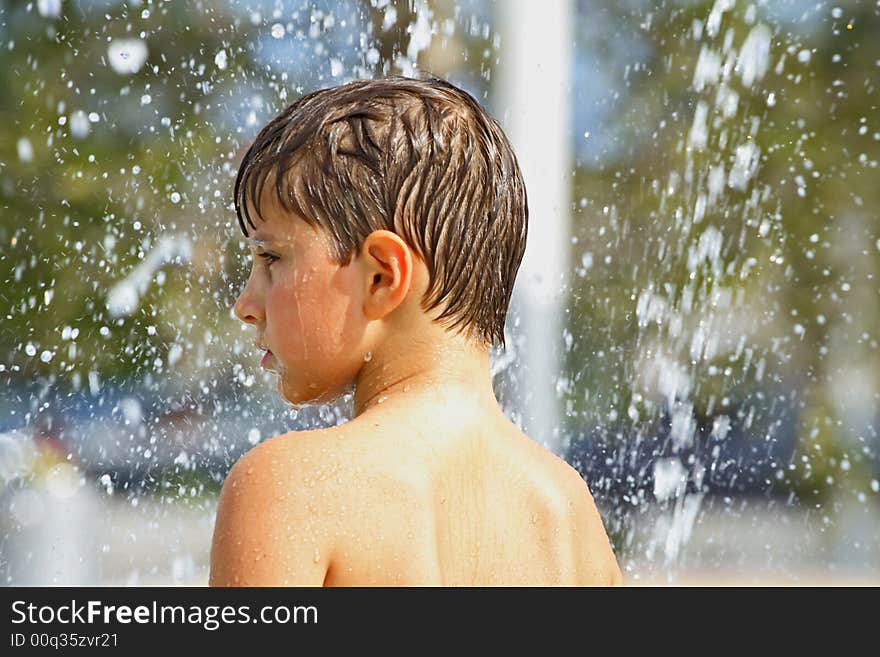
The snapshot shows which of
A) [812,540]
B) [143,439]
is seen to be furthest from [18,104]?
[812,540]

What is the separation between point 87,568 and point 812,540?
10.3ft

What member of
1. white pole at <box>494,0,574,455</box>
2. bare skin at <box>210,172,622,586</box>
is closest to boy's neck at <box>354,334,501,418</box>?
bare skin at <box>210,172,622,586</box>

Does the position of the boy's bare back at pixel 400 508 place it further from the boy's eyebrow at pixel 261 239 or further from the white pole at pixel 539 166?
the white pole at pixel 539 166

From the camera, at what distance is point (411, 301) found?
4.54 ft

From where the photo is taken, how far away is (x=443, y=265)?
1400 millimetres

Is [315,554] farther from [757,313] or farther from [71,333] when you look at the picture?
[757,313]

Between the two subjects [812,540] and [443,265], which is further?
Result: [812,540]

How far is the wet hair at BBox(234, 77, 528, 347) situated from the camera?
1.38 meters

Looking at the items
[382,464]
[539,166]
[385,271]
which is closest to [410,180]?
[385,271]

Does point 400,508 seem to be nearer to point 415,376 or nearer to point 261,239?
point 415,376

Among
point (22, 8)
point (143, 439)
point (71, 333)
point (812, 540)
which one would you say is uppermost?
point (22, 8)

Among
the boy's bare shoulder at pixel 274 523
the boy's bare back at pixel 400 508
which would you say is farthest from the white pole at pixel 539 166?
the boy's bare shoulder at pixel 274 523

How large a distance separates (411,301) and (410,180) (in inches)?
5.3

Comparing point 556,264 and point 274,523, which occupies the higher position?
point 556,264
